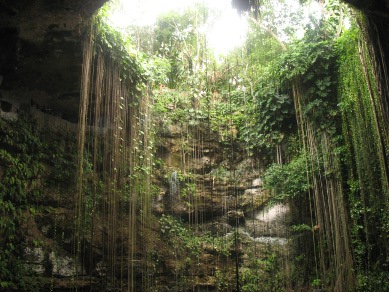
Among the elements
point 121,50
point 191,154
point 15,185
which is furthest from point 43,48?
point 191,154

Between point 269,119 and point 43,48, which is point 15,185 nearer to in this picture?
point 43,48

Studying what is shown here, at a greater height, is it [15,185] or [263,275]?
[15,185]

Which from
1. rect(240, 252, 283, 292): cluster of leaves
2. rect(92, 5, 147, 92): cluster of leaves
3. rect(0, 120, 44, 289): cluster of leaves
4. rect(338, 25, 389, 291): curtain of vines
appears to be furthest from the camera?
rect(240, 252, 283, 292): cluster of leaves

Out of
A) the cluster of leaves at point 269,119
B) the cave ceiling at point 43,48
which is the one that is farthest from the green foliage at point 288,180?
the cave ceiling at point 43,48

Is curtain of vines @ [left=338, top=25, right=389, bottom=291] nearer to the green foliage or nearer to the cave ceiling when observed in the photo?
the green foliage

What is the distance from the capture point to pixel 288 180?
23.4 feet

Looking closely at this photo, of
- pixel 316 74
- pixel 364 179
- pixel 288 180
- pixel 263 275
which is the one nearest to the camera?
pixel 364 179

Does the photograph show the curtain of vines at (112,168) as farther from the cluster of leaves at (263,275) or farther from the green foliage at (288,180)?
the green foliage at (288,180)

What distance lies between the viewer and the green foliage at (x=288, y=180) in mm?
6988

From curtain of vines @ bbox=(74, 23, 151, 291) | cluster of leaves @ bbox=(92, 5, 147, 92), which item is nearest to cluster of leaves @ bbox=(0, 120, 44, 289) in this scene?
curtain of vines @ bbox=(74, 23, 151, 291)

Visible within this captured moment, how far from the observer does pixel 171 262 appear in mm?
7480

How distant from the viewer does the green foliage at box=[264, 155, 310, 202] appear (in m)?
6.99

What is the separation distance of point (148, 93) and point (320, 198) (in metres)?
3.77

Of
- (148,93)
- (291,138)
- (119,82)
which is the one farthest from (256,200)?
(119,82)
